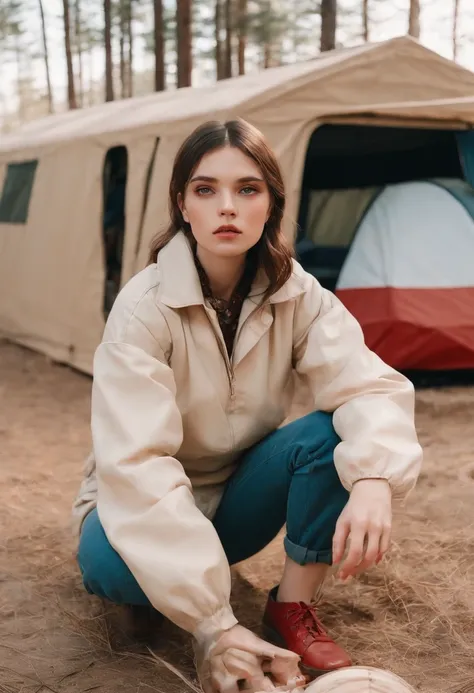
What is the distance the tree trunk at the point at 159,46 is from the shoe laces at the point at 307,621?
33.9ft

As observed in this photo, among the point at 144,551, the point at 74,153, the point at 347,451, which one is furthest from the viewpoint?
the point at 74,153

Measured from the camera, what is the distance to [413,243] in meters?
4.07

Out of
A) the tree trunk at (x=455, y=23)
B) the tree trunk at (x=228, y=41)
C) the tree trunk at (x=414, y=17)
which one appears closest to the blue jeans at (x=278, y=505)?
the tree trunk at (x=228, y=41)

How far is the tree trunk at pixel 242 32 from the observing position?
547 inches

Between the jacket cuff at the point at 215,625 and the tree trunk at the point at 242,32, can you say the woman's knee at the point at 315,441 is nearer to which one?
the jacket cuff at the point at 215,625

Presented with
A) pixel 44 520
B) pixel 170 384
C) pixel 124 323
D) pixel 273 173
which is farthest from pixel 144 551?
pixel 44 520

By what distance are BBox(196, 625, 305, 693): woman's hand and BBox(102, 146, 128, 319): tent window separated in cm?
355

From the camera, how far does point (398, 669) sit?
5.39 feet

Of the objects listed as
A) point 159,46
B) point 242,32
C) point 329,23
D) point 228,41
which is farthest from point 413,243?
point 228,41

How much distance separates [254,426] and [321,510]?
0.23 meters

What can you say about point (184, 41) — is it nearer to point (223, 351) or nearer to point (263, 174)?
point (263, 174)

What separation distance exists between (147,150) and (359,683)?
11.7 feet

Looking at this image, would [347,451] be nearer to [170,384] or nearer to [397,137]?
[170,384]

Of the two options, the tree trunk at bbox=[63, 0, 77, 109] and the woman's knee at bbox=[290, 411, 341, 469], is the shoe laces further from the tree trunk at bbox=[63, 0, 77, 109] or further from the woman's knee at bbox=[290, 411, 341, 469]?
the tree trunk at bbox=[63, 0, 77, 109]
